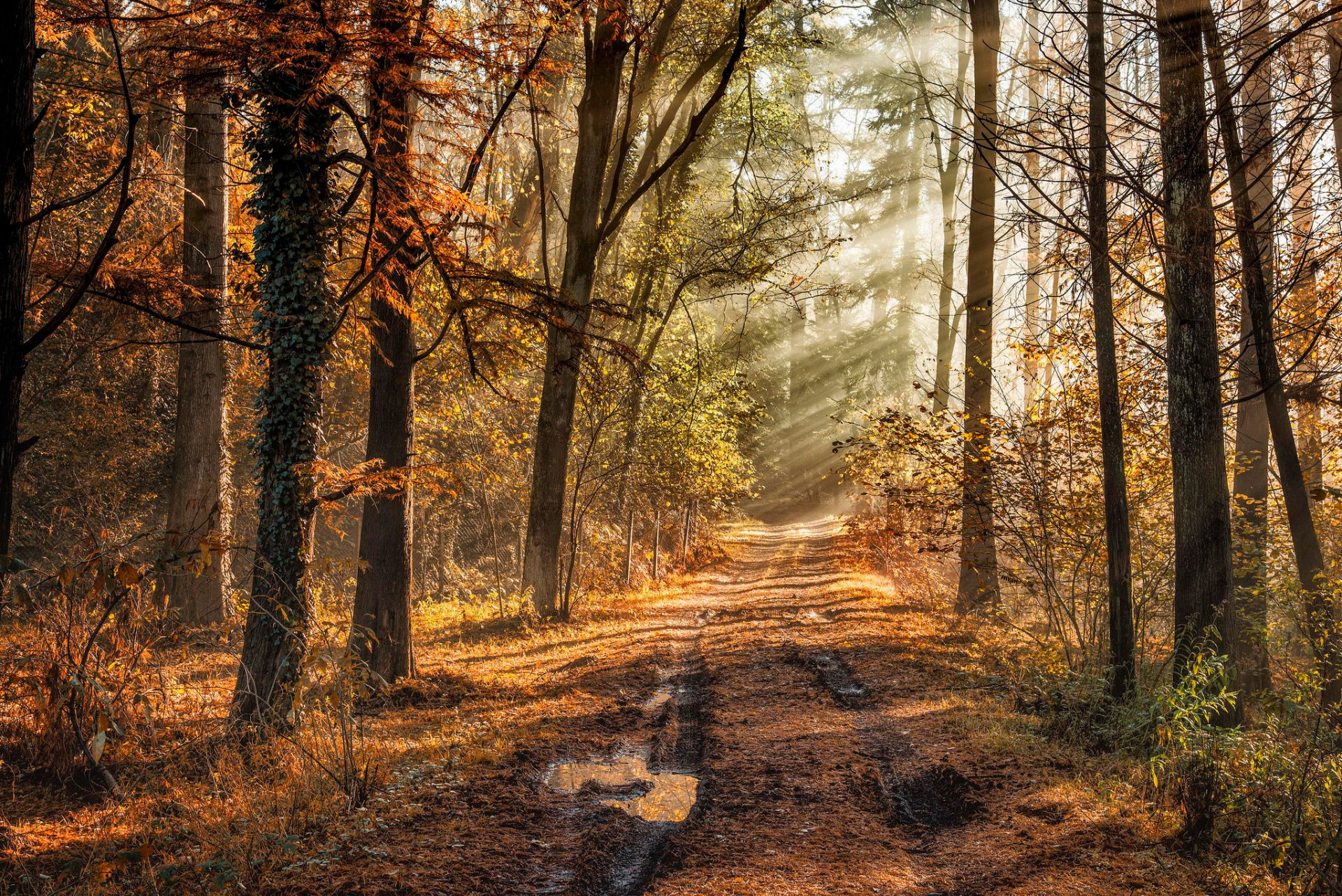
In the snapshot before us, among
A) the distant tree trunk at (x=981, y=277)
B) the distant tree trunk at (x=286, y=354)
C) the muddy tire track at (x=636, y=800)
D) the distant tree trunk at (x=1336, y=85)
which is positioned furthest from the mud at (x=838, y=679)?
the distant tree trunk at (x=1336, y=85)

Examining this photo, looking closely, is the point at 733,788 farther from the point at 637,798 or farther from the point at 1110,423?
the point at 1110,423

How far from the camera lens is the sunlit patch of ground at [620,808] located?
4609mm

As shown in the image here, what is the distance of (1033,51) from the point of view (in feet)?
69.6

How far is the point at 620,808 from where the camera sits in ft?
19.1

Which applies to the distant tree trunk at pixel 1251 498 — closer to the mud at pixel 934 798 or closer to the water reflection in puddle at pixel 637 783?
the mud at pixel 934 798

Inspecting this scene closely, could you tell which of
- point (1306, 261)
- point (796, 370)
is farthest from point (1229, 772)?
point (796, 370)

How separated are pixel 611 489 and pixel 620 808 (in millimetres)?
12249

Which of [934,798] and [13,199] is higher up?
[13,199]

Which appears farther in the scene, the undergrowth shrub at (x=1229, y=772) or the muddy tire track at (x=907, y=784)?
the muddy tire track at (x=907, y=784)

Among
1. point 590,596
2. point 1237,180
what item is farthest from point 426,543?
point 1237,180

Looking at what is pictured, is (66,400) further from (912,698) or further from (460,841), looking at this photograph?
(912,698)

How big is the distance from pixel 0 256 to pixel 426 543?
58.1 feet

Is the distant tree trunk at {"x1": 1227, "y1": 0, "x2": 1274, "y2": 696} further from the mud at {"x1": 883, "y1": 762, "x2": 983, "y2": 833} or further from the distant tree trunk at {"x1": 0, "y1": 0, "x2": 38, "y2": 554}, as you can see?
the distant tree trunk at {"x1": 0, "y1": 0, "x2": 38, "y2": 554}

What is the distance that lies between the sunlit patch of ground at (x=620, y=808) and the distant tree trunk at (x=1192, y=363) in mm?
1961
